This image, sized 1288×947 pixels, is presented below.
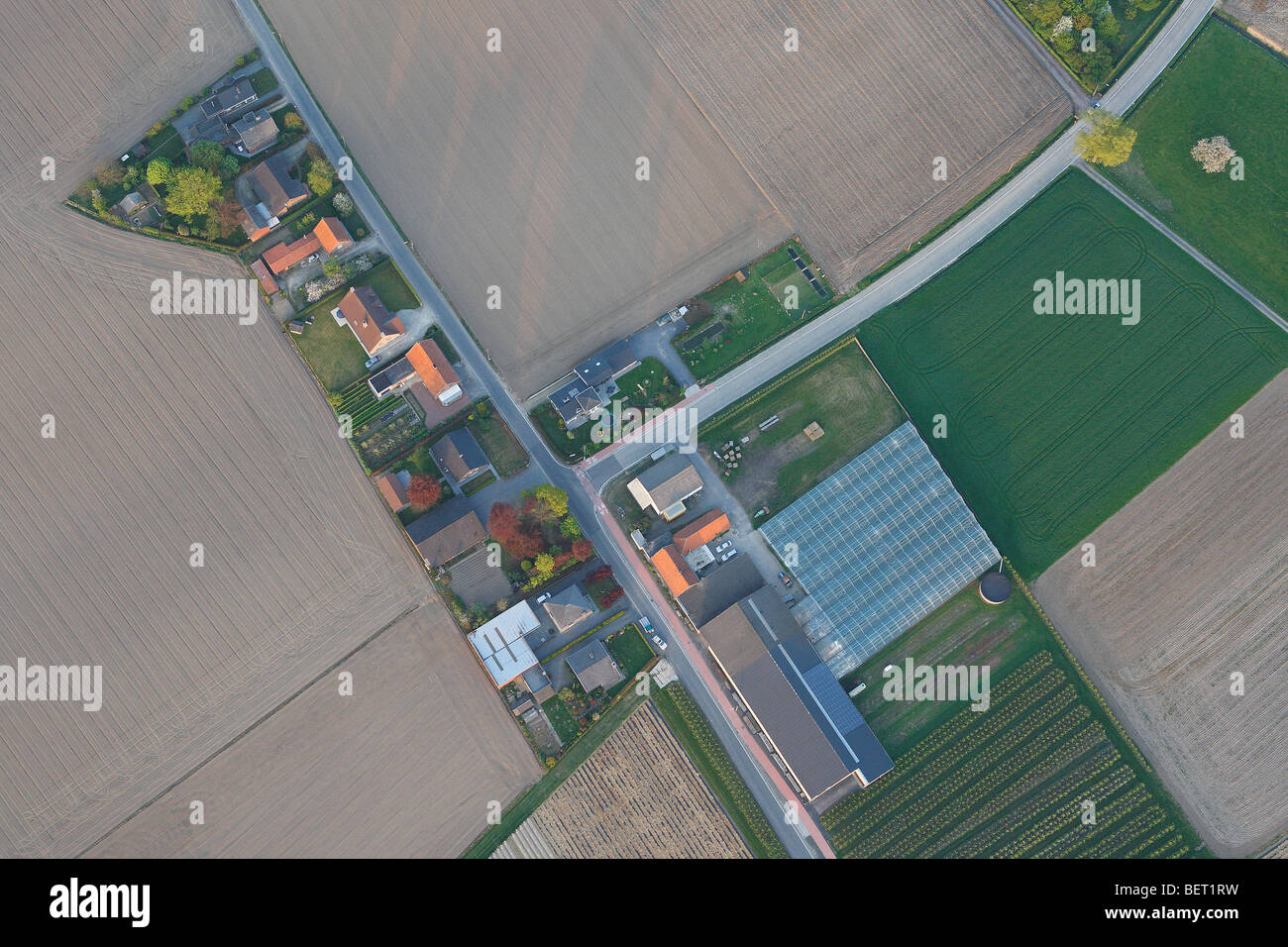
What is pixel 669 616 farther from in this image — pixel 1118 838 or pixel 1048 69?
pixel 1048 69

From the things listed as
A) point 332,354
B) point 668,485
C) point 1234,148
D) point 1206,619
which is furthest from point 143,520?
point 1234,148

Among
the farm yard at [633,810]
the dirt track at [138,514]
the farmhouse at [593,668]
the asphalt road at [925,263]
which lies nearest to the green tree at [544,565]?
the farmhouse at [593,668]

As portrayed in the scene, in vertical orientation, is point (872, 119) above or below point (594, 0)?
below

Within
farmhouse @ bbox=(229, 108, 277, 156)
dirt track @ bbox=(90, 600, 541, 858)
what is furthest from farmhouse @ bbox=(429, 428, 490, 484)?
farmhouse @ bbox=(229, 108, 277, 156)

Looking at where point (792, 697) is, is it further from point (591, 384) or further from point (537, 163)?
point (537, 163)

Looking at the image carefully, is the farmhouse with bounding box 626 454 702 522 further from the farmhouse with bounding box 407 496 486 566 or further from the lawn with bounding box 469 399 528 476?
the farmhouse with bounding box 407 496 486 566

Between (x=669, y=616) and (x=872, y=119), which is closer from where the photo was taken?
(x=669, y=616)

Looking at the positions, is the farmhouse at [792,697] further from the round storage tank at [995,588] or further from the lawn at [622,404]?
the lawn at [622,404]

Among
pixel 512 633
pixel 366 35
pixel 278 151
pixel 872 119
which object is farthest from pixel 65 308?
pixel 872 119
